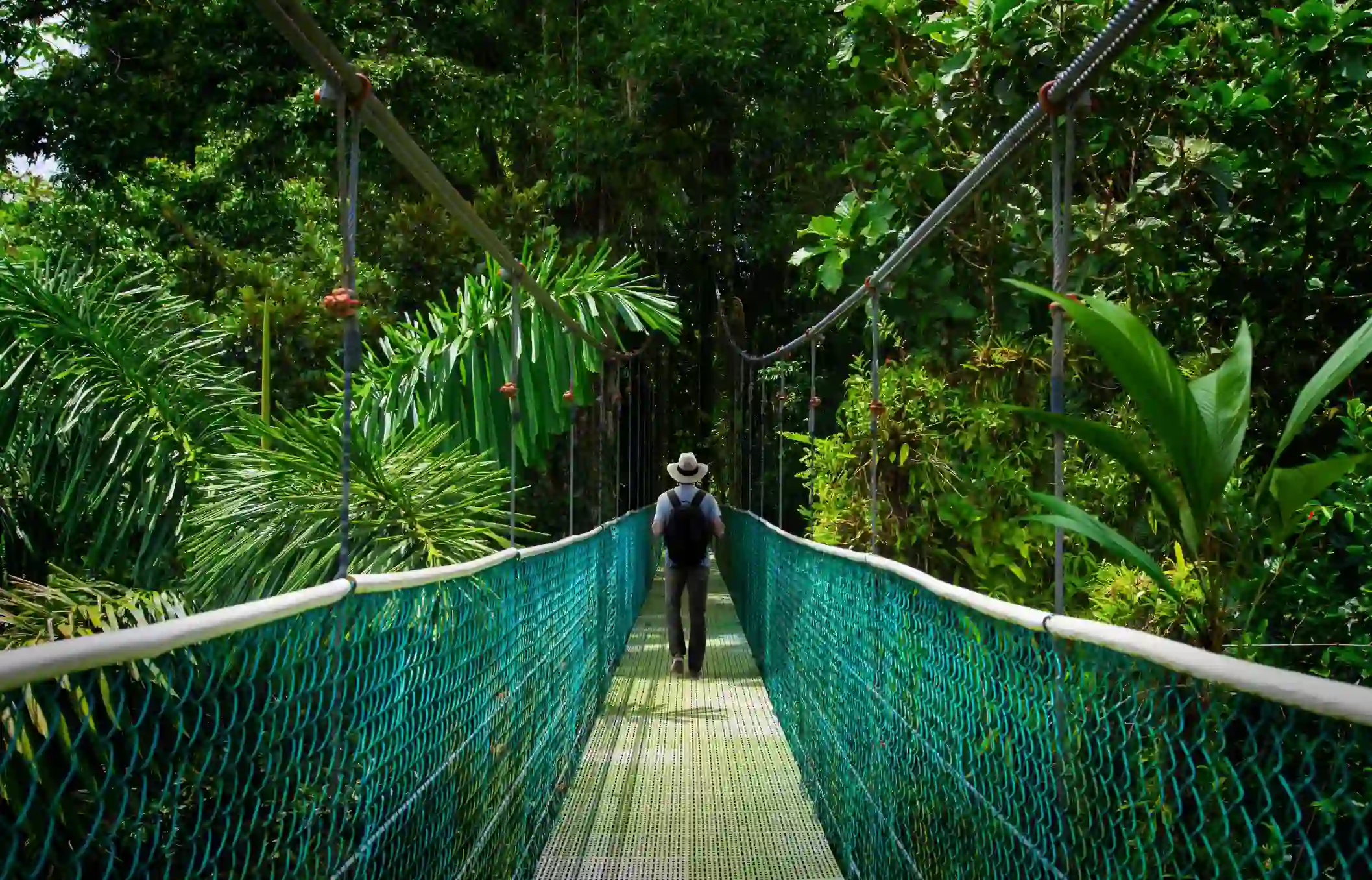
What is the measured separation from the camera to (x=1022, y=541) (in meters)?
4.52

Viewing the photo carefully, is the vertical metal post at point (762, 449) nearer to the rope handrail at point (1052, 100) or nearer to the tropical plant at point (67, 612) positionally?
the rope handrail at point (1052, 100)

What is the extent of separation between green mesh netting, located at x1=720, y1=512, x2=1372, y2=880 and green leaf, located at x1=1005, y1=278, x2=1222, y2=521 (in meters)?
0.27

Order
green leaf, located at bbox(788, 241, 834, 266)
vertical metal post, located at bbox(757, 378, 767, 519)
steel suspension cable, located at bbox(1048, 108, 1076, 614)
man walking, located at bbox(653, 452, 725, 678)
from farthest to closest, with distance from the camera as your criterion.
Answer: vertical metal post, located at bbox(757, 378, 767, 519), man walking, located at bbox(653, 452, 725, 678), green leaf, located at bbox(788, 241, 834, 266), steel suspension cable, located at bbox(1048, 108, 1076, 614)

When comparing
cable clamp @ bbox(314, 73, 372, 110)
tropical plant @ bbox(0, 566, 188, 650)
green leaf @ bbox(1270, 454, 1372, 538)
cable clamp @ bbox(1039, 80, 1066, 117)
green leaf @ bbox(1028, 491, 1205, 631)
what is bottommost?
tropical plant @ bbox(0, 566, 188, 650)

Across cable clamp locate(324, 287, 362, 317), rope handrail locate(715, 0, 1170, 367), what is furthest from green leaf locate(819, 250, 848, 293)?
cable clamp locate(324, 287, 362, 317)

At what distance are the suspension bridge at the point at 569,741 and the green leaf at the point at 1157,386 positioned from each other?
0.18 metres

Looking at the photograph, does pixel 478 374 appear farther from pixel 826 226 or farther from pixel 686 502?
pixel 826 226

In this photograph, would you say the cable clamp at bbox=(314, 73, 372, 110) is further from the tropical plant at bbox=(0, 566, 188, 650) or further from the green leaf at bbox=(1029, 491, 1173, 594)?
the green leaf at bbox=(1029, 491, 1173, 594)

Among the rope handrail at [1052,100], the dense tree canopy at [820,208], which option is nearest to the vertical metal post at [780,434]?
the dense tree canopy at [820,208]

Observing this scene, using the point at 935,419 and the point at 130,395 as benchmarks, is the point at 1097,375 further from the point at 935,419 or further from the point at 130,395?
the point at 130,395

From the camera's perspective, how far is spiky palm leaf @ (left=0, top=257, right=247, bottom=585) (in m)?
4.29

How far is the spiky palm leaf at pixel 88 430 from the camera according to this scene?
14.1ft

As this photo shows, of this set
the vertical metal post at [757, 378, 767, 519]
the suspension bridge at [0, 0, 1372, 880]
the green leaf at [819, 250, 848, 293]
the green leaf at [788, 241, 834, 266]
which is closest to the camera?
the suspension bridge at [0, 0, 1372, 880]

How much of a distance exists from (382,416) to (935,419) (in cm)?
264
